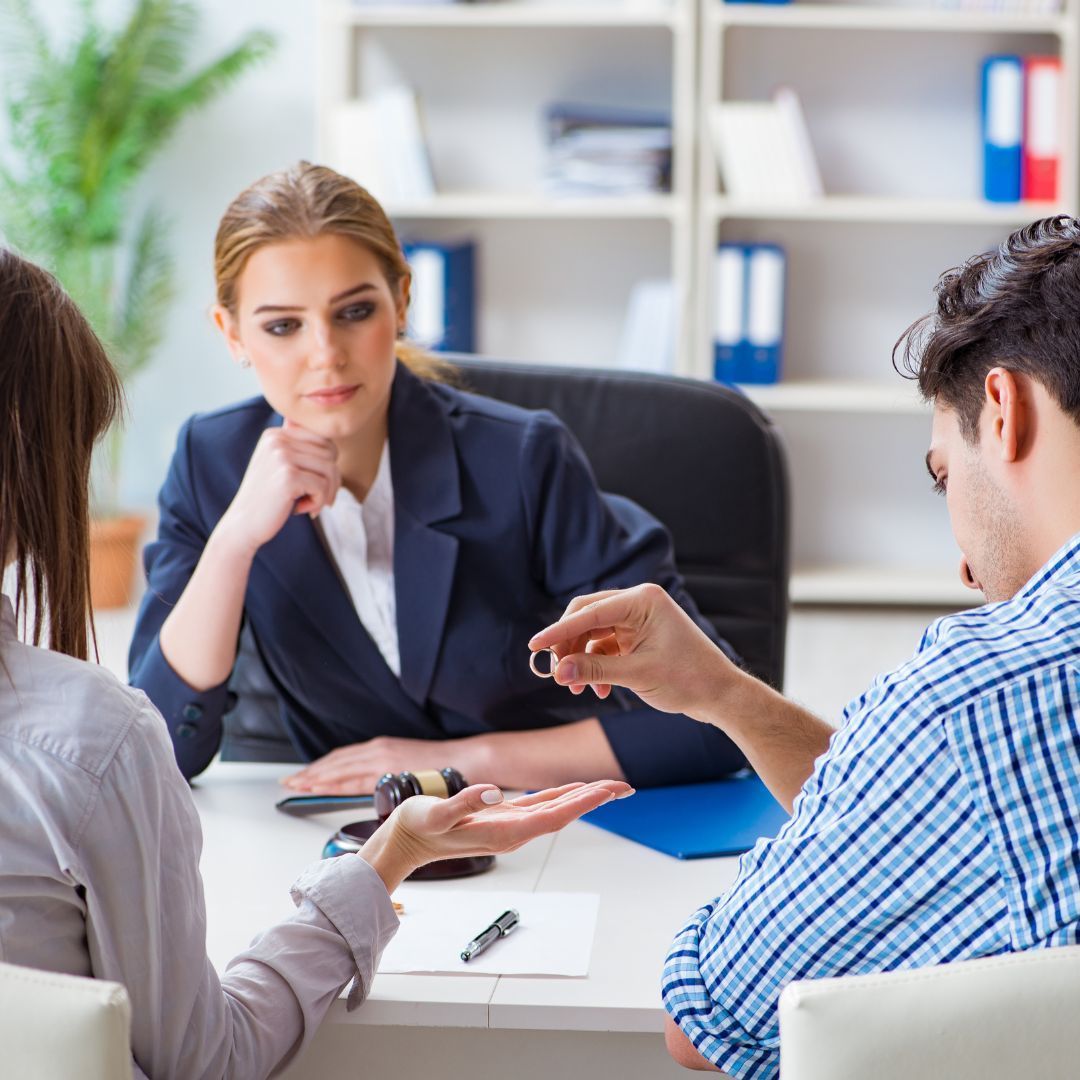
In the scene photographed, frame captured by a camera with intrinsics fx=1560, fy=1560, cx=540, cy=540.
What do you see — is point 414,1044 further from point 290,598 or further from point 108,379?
point 290,598

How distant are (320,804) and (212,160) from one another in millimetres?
3401

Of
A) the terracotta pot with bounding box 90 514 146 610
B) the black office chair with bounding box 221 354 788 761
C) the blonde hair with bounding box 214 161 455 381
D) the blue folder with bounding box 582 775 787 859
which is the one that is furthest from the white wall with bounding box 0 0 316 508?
the blue folder with bounding box 582 775 787 859

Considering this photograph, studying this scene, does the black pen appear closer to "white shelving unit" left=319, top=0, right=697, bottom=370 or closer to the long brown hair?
the long brown hair

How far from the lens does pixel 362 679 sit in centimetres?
181

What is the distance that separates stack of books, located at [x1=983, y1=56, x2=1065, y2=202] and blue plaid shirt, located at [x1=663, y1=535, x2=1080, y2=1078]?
11.4 feet

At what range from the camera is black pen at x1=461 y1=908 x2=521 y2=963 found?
1.20 meters

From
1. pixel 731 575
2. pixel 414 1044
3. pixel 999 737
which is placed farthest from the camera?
pixel 731 575

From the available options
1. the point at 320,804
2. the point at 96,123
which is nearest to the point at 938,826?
the point at 320,804

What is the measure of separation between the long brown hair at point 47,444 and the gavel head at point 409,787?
500mm

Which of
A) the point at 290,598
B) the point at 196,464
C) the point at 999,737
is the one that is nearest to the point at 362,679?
the point at 290,598

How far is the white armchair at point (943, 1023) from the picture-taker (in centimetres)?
80

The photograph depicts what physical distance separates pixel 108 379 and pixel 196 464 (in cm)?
89

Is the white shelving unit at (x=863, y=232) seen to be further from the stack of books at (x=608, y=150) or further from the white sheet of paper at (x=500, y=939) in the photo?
the white sheet of paper at (x=500, y=939)

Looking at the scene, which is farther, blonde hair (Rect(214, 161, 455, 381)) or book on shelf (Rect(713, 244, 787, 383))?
book on shelf (Rect(713, 244, 787, 383))
